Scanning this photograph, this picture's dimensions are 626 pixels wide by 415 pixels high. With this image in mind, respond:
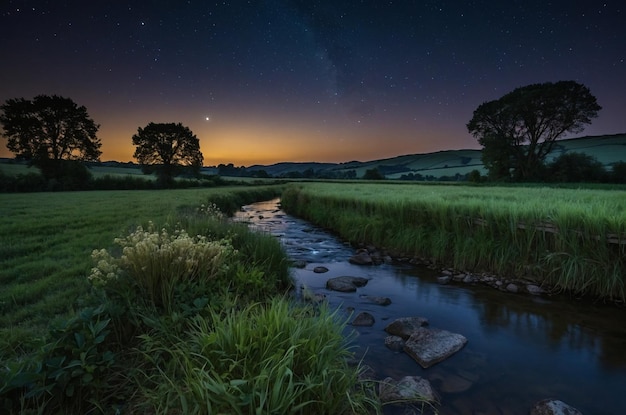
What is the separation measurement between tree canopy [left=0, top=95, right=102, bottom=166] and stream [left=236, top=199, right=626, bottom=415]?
53.1 m

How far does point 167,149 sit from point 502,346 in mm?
62613

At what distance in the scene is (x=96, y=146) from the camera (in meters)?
47.9

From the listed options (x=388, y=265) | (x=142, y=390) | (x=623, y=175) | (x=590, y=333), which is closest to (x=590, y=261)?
(x=590, y=333)

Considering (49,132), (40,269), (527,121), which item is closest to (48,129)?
(49,132)

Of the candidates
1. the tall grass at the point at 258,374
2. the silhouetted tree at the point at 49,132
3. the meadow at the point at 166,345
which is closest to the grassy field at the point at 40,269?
the meadow at the point at 166,345

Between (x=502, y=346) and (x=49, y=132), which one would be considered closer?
→ (x=502, y=346)

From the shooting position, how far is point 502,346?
534cm

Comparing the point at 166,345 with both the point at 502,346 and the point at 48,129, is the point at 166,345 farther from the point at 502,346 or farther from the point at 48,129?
the point at 48,129

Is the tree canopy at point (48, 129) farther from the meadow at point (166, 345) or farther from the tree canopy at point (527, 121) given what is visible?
the tree canopy at point (527, 121)

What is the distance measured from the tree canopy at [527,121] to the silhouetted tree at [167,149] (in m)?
53.9

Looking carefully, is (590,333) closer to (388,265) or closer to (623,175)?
(388,265)

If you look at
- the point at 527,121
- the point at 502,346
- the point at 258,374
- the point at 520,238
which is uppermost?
the point at 527,121

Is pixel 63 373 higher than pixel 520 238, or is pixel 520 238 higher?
pixel 63 373

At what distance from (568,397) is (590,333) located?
2.39 metres
